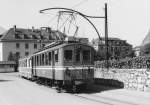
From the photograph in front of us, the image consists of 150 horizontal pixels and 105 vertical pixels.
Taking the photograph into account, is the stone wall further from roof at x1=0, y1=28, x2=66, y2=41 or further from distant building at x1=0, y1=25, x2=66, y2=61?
roof at x1=0, y1=28, x2=66, y2=41

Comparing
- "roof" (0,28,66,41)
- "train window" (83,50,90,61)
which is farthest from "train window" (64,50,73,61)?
"roof" (0,28,66,41)

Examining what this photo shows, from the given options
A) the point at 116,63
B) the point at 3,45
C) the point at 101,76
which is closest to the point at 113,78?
the point at 116,63

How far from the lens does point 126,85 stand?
20234 millimetres

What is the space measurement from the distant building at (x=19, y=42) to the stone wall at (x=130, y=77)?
69.9 meters

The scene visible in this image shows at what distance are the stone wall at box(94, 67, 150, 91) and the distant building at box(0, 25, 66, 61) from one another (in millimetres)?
69889

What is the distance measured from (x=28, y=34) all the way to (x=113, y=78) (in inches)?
3155

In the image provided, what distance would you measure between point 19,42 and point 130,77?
7968 cm

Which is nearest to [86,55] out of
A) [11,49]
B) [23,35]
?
[11,49]

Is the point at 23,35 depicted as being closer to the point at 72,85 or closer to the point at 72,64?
the point at 72,85

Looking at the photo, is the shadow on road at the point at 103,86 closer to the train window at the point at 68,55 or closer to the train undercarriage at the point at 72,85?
the train undercarriage at the point at 72,85

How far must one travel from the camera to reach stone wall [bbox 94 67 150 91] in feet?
59.6

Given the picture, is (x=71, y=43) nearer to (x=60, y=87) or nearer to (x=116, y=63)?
(x=60, y=87)

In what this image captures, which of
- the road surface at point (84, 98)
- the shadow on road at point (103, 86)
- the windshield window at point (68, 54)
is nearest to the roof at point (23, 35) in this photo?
the shadow on road at point (103, 86)

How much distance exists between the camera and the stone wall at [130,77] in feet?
59.6
